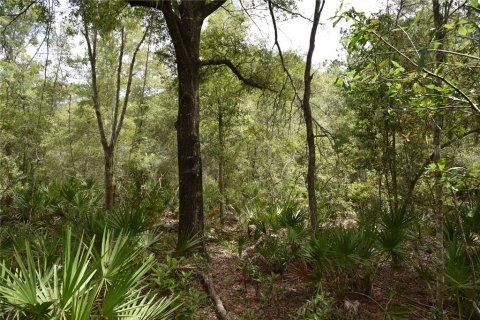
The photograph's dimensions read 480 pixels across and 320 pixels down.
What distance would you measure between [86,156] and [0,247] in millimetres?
17667

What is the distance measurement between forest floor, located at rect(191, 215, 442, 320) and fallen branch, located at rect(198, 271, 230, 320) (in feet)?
0.71

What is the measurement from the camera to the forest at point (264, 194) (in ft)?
10.2

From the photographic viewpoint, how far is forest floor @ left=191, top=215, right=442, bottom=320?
4.92 meters

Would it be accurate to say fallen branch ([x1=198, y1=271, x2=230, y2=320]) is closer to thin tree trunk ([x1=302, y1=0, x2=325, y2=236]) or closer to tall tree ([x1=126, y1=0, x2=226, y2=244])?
tall tree ([x1=126, y1=0, x2=226, y2=244])

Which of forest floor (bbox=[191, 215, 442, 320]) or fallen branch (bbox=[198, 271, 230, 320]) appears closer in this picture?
fallen branch (bbox=[198, 271, 230, 320])

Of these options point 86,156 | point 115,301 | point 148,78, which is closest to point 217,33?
point 115,301

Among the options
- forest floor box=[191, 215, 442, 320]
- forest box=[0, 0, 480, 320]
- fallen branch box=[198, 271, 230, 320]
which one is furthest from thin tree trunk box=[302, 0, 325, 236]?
fallen branch box=[198, 271, 230, 320]

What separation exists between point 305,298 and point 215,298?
1.66 metres

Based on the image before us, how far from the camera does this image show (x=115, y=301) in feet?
9.05

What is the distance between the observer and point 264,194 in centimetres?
1427

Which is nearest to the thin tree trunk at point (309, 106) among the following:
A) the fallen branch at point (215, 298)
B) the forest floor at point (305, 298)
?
the forest floor at point (305, 298)

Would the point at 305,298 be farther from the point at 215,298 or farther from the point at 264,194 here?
the point at 264,194

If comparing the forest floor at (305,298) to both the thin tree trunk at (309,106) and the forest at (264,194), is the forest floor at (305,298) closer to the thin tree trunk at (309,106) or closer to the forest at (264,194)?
the forest at (264,194)

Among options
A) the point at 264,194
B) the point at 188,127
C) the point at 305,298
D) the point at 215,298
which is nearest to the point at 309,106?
the point at 188,127
